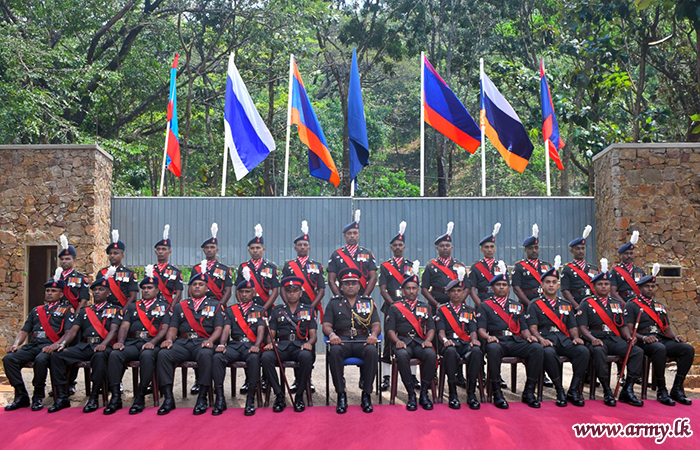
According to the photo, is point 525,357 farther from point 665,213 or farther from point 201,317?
point 665,213

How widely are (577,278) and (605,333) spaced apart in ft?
2.94

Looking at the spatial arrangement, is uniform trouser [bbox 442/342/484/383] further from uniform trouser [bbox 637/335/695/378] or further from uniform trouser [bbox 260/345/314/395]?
uniform trouser [bbox 637/335/695/378]

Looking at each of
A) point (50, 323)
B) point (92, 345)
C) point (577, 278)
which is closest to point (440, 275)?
point (577, 278)

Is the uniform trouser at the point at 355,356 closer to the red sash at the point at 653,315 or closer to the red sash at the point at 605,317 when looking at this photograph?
the red sash at the point at 605,317

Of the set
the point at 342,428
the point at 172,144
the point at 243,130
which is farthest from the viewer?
the point at 172,144

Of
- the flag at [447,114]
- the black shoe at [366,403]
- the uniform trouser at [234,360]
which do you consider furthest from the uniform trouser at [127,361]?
the flag at [447,114]

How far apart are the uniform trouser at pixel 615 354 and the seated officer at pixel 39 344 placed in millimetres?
4804

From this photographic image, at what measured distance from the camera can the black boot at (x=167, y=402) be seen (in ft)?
16.9

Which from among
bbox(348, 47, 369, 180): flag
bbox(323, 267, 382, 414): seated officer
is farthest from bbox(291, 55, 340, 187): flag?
bbox(323, 267, 382, 414): seated officer

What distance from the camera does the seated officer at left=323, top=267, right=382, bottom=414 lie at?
5.35 metres

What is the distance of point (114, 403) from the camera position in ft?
17.2

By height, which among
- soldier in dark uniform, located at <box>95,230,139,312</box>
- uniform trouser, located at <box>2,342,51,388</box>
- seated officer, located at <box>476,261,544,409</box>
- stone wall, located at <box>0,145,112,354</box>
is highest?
stone wall, located at <box>0,145,112,354</box>

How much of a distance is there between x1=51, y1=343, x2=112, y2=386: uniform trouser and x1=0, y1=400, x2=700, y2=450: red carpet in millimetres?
297

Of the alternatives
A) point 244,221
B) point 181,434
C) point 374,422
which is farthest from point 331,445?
point 244,221
